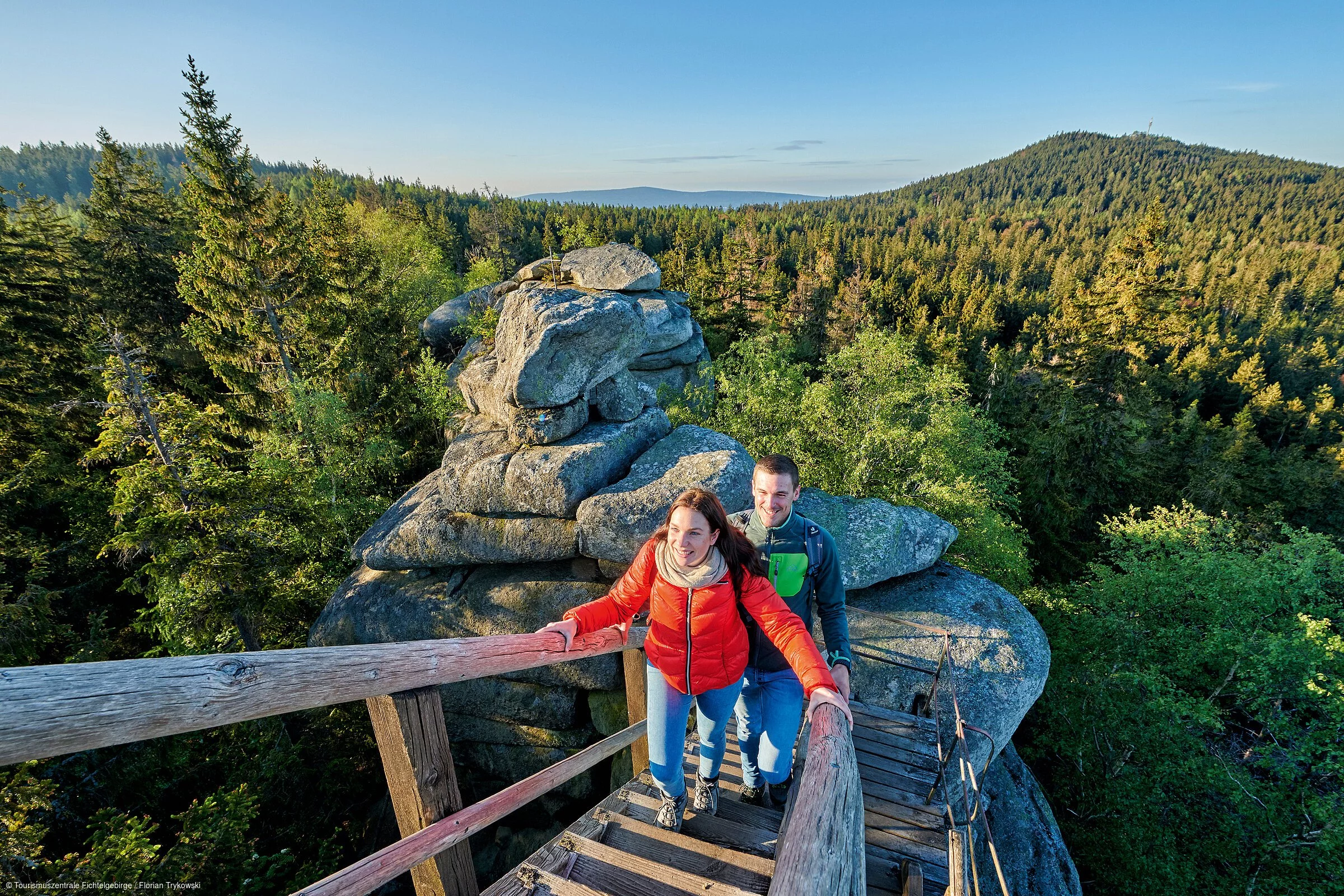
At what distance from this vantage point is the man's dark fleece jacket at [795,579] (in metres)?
3.84

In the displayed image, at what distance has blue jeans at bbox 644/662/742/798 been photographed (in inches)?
146

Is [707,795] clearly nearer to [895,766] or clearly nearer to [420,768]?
[420,768]

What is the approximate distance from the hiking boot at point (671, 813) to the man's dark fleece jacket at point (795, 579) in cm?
104

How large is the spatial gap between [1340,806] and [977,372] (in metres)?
44.3

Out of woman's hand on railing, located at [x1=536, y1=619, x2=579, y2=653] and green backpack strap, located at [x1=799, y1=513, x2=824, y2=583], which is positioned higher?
green backpack strap, located at [x1=799, y1=513, x2=824, y2=583]

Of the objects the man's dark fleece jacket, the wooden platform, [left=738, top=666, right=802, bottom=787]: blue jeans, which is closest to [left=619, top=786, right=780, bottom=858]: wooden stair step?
the wooden platform

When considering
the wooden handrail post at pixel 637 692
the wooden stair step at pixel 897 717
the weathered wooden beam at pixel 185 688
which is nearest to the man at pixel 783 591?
the wooden handrail post at pixel 637 692

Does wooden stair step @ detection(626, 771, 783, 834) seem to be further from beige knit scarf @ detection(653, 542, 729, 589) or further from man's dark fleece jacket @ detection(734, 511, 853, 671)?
beige knit scarf @ detection(653, 542, 729, 589)

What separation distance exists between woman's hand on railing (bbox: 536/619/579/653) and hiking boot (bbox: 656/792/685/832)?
1.42 m

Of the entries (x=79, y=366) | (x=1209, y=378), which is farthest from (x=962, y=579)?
(x=1209, y=378)

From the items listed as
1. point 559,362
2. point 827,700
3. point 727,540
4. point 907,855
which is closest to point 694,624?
point 727,540

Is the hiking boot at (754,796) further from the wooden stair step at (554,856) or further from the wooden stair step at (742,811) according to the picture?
the wooden stair step at (554,856)

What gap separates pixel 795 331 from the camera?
47438 mm

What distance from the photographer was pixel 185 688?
61.4 inches
